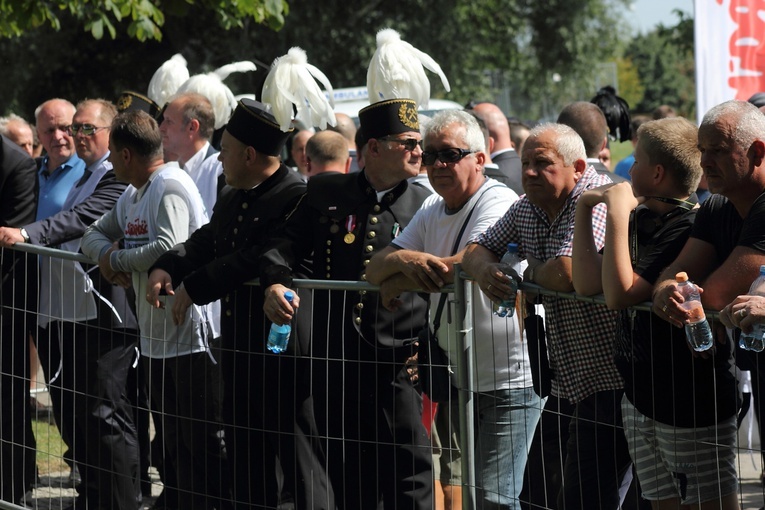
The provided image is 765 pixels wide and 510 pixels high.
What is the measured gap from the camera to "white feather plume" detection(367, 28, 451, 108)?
217 inches

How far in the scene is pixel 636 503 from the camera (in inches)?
174

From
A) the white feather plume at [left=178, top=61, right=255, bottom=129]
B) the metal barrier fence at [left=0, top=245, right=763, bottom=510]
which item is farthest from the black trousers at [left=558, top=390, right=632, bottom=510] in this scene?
the white feather plume at [left=178, top=61, right=255, bottom=129]

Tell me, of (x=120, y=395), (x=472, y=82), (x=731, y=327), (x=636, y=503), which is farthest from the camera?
(x=472, y=82)

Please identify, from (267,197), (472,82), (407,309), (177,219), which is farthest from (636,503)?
(472,82)

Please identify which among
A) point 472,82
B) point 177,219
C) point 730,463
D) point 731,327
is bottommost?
point 730,463

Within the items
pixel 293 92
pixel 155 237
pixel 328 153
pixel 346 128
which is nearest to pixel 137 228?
pixel 155 237

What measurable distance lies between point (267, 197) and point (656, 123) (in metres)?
2.09

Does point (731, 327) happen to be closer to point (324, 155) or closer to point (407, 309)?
point (407, 309)

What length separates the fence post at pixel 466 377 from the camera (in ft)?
14.0

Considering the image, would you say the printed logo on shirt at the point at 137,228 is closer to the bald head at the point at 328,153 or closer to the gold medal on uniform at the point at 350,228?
the gold medal on uniform at the point at 350,228

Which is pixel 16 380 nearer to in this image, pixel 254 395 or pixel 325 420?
pixel 254 395

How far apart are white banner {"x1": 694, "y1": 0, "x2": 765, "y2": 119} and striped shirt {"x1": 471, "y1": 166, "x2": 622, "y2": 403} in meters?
3.33

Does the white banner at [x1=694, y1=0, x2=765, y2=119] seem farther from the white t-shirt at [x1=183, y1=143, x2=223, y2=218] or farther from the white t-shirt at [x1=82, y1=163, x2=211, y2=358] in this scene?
the white t-shirt at [x1=82, y1=163, x2=211, y2=358]

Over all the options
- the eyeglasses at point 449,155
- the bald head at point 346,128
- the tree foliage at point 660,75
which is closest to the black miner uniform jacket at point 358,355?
the eyeglasses at point 449,155
